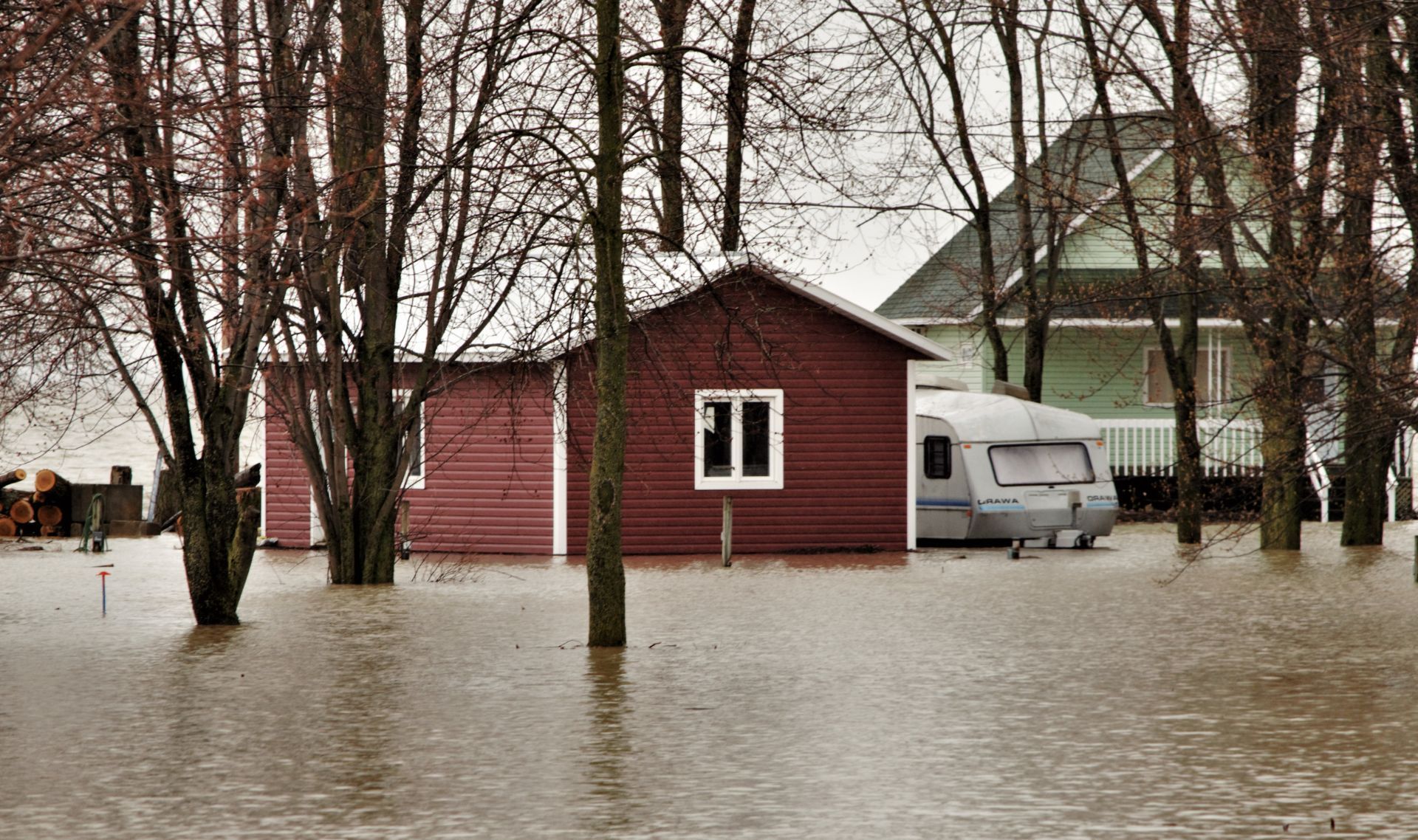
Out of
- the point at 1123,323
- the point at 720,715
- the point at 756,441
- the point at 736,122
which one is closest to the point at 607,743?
the point at 720,715

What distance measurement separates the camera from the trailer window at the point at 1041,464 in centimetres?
3312

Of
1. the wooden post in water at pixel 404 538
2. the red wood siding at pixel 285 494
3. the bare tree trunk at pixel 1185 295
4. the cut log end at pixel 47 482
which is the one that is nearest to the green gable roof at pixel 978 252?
the bare tree trunk at pixel 1185 295

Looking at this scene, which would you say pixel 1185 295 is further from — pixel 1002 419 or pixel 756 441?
pixel 756 441

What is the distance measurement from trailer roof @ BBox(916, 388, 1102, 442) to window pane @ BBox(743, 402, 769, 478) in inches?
147

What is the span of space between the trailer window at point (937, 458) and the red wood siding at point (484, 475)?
22.4 ft

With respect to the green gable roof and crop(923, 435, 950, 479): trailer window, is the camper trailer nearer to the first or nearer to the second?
crop(923, 435, 950, 479): trailer window

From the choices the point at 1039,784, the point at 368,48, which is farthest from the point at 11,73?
the point at 368,48

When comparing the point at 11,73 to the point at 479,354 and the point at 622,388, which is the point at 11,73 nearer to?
the point at 622,388

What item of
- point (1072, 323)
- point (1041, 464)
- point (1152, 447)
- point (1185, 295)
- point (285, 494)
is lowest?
point (285, 494)

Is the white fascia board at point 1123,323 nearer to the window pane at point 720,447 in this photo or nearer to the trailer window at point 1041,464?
the trailer window at point 1041,464

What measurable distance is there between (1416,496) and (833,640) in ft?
93.0

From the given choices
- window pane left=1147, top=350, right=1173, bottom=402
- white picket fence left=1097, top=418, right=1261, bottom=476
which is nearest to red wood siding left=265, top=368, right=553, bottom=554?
white picket fence left=1097, top=418, right=1261, bottom=476

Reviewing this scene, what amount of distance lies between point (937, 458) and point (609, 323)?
17311mm

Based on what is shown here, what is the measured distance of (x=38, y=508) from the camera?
120 feet
